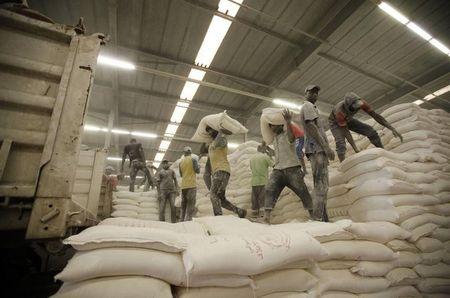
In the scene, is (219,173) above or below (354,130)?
below

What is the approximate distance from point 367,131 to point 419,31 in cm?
501

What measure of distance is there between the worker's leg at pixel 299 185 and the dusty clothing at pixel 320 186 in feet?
0.68

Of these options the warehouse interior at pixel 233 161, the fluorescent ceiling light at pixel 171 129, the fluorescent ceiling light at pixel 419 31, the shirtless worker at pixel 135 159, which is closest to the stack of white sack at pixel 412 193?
the warehouse interior at pixel 233 161

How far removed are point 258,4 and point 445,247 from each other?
5670mm

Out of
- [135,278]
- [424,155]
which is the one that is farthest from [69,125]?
[424,155]

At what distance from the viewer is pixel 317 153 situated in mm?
2994

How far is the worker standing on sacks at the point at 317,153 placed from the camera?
2797mm

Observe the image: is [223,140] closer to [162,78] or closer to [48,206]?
[48,206]

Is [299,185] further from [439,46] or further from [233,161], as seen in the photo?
[439,46]

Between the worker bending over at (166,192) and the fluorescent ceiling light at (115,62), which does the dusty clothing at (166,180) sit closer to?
the worker bending over at (166,192)

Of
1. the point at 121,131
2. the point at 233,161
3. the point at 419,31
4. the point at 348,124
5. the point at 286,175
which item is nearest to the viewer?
the point at 286,175

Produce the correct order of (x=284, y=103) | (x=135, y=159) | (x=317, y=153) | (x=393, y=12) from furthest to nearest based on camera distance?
(x=284, y=103)
(x=135, y=159)
(x=393, y=12)
(x=317, y=153)

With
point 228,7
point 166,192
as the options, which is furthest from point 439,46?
point 166,192

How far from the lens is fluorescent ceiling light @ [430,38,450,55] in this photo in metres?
6.67
